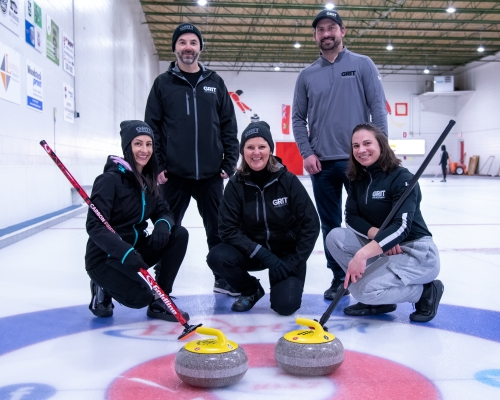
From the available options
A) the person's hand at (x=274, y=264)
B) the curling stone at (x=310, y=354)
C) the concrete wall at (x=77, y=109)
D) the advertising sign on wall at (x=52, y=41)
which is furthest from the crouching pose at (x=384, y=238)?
the advertising sign on wall at (x=52, y=41)

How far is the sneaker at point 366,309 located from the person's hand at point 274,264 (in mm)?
333

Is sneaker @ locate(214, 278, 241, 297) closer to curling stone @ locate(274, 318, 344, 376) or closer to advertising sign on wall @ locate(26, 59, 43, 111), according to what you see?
curling stone @ locate(274, 318, 344, 376)

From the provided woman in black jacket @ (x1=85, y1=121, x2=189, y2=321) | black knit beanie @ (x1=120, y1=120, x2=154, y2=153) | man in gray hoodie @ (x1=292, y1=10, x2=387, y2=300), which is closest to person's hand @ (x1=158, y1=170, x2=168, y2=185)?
woman in black jacket @ (x1=85, y1=121, x2=189, y2=321)

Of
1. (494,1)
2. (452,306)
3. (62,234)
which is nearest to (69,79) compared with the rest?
(62,234)

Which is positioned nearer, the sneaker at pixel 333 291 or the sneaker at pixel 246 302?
the sneaker at pixel 246 302

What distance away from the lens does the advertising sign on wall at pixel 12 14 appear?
4373 mm

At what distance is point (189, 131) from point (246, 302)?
3.17ft

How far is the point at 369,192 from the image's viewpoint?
90.0 inches

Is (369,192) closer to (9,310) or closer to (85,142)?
(9,310)

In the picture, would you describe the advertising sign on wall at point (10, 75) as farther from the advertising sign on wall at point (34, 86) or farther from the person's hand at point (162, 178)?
the person's hand at point (162, 178)

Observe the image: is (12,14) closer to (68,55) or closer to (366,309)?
(68,55)

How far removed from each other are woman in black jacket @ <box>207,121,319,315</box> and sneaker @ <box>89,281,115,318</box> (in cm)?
50

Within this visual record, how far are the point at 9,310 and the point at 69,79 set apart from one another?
4922 mm

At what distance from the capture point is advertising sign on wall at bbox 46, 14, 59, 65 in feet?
18.6
